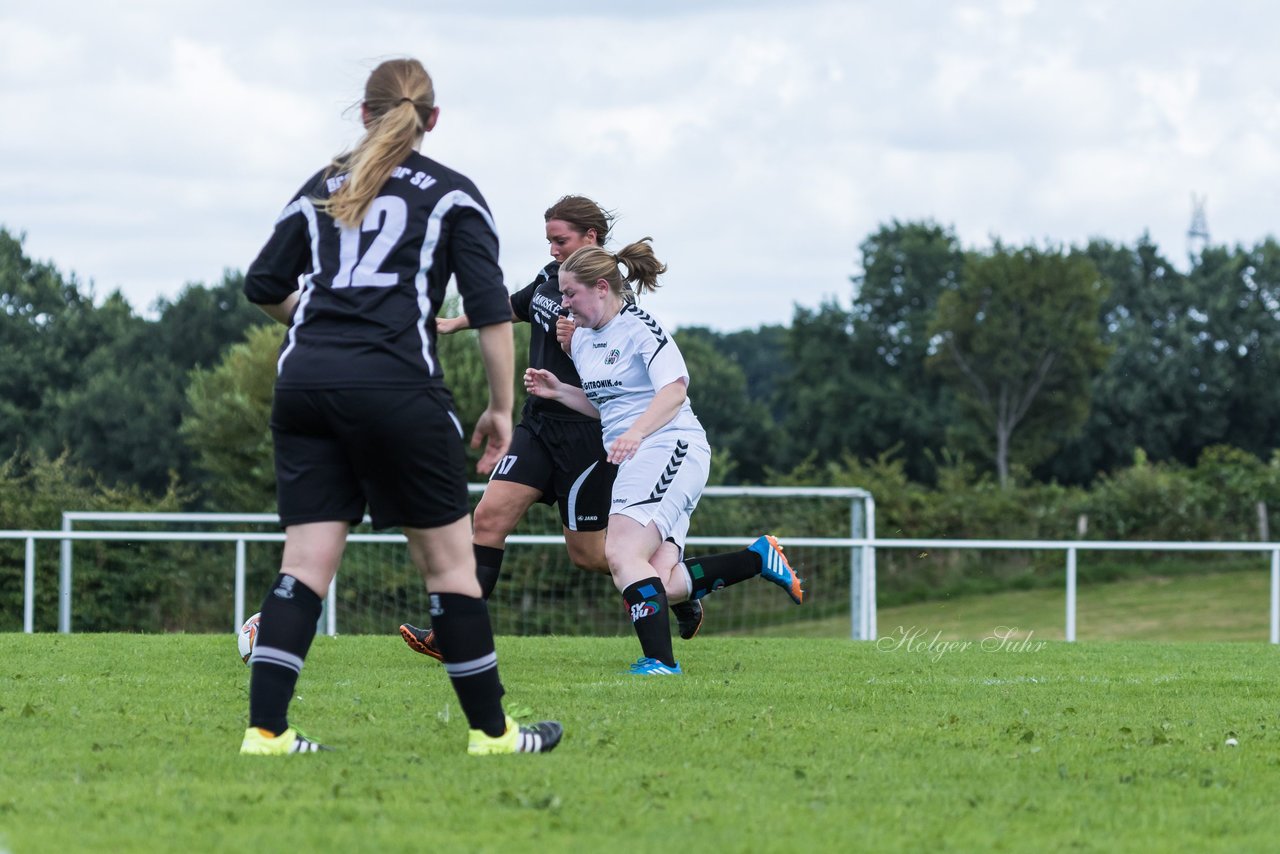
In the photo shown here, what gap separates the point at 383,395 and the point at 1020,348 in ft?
168

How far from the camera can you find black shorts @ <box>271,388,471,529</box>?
4.14 metres

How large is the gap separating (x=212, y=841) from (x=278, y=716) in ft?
3.29

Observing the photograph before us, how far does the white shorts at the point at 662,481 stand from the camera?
6.89 m

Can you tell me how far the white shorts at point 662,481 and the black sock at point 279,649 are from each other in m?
2.71

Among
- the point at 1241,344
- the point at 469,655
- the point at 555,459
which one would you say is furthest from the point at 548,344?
the point at 1241,344

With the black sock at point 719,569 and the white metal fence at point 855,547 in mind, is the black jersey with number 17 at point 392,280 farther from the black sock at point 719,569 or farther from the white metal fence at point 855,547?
the white metal fence at point 855,547

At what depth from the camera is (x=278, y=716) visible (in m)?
4.28

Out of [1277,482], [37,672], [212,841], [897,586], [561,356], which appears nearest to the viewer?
[212,841]

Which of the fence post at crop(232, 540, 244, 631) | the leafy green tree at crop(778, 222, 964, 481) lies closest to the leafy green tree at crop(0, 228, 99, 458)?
the leafy green tree at crop(778, 222, 964, 481)

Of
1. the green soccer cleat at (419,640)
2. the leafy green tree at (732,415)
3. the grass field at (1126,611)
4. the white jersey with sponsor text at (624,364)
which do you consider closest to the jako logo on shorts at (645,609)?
the white jersey with sponsor text at (624,364)

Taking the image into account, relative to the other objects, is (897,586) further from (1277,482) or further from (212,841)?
(212,841)

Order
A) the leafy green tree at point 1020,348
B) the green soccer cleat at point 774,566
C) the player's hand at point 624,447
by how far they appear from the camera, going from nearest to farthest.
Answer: the player's hand at point 624,447, the green soccer cleat at point 774,566, the leafy green tree at point 1020,348

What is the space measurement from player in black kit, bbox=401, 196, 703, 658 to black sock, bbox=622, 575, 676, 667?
653 mm

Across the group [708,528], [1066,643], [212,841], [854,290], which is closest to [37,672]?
[212,841]
